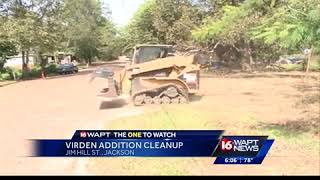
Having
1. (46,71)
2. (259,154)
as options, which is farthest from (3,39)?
(259,154)

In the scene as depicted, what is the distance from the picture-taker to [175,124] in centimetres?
1309

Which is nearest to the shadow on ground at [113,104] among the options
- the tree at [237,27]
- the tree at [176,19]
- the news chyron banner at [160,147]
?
the tree at [237,27]

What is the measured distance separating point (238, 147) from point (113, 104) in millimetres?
11279

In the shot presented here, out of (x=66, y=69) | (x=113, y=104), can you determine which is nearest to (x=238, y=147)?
(x=113, y=104)

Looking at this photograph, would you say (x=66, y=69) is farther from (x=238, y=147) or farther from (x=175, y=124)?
(x=238, y=147)

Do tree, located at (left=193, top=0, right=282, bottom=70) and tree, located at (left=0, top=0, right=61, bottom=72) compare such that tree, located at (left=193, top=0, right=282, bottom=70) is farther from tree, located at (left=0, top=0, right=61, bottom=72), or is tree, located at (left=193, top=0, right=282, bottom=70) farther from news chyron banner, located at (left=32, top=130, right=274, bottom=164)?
tree, located at (left=0, top=0, right=61, bottom=72)

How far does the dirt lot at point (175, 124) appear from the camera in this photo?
8.41m

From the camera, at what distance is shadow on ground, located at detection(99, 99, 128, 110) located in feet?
59.8

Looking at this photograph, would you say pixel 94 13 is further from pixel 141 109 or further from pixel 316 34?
pixel 316 34

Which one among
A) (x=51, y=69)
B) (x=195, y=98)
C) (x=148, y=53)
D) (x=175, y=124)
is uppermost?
(x=148, y=53)

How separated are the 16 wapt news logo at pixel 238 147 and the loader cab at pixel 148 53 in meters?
11.4

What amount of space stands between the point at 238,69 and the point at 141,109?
98.0 feet

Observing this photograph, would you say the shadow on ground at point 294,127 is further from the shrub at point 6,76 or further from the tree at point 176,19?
the shrub at point 6,76

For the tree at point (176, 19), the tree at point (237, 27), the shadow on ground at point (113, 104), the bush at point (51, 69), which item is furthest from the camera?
the bush at point (51, 69)
